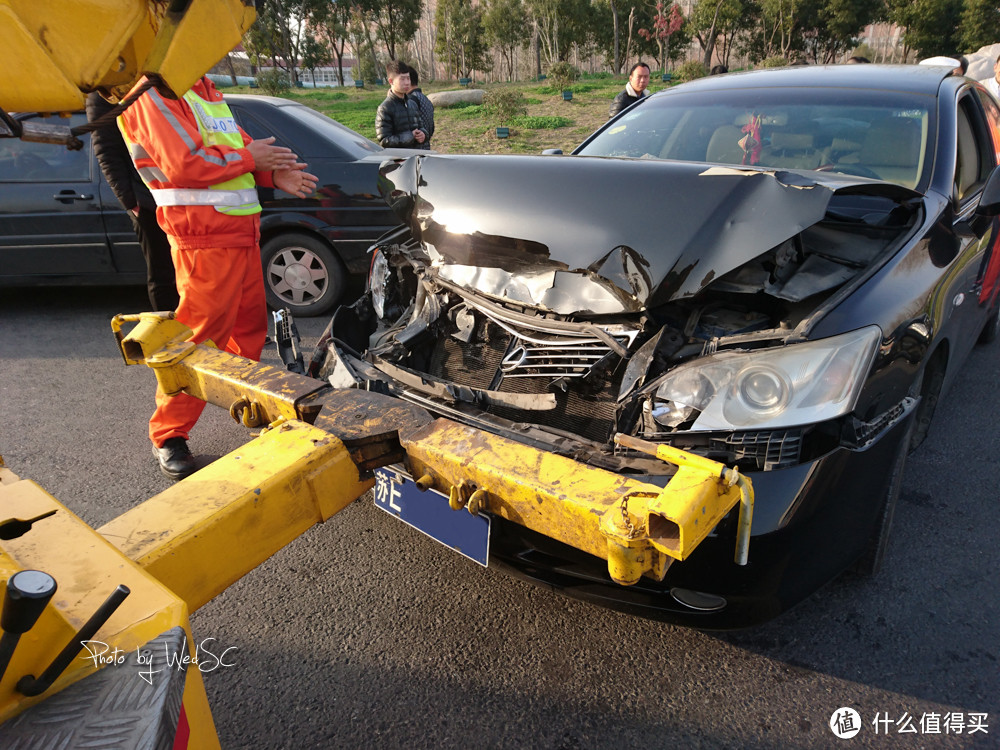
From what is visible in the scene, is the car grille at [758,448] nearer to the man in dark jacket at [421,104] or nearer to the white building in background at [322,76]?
the man in dark jacket at [421,104]

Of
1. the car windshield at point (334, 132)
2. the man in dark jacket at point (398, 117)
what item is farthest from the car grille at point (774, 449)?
the man in dark jacket at point (398, 117)

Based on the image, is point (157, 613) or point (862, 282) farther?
point (862, 282)

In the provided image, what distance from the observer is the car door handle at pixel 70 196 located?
4617 mm

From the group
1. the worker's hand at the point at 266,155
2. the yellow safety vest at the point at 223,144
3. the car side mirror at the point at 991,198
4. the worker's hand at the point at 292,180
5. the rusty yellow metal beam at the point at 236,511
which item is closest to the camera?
the rusty yellow metal beam at the point at 236,511

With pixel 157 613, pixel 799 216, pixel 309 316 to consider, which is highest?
pixel 799 216

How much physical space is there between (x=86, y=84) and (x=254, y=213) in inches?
72.9

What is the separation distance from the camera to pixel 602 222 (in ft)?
6.47

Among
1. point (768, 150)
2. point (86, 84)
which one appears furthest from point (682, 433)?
point (768, 150)

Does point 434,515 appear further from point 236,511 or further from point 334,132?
point 334,132

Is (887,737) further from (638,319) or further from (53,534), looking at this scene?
(53,534)

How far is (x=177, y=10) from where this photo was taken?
1318mm

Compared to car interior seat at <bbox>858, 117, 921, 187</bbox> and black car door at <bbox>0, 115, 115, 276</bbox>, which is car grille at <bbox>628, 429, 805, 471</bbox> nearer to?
car interior seat at <bbox>858, 117, 921, 187</bbox>

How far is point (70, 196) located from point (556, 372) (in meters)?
4.32

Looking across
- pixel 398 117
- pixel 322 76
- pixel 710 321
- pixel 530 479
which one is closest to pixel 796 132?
pixel 710 321
